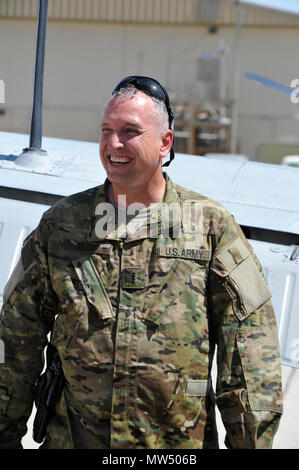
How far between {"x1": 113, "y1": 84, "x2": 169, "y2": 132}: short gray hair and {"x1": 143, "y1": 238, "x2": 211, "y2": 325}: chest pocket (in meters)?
0.45

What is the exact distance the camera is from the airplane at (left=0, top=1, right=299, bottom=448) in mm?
3441

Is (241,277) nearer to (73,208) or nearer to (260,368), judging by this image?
(260,368)

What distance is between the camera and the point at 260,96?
19.3 metres

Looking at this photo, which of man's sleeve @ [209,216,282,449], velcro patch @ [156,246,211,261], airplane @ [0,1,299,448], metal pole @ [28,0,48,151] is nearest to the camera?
man's sleeve @ [209,216,282,449]

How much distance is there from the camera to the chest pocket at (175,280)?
7.23 feet

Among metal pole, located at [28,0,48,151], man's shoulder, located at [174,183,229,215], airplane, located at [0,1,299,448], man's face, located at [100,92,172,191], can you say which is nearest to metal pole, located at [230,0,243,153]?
airplane, located at [0,1,299,448]

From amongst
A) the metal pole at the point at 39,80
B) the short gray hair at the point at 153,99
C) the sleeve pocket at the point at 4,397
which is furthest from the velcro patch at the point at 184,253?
the metal pole at the point at 39,80

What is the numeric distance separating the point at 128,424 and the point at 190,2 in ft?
62.9

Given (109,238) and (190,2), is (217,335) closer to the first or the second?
(109,238)

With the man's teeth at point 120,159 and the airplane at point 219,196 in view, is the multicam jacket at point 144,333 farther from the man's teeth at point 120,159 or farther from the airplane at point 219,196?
the airplane at point 219,196

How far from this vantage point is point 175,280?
2229mm

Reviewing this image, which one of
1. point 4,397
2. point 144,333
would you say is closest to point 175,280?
point 144,333

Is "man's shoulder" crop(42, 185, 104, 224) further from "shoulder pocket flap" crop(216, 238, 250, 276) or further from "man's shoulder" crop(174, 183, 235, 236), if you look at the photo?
"shoulder pocket flap" crop(216, 238, 250, 276)

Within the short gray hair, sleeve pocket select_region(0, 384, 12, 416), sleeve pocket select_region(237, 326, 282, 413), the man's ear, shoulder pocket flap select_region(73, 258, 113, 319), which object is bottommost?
sleeve pocket select_region(0, 384, 12, 416)
